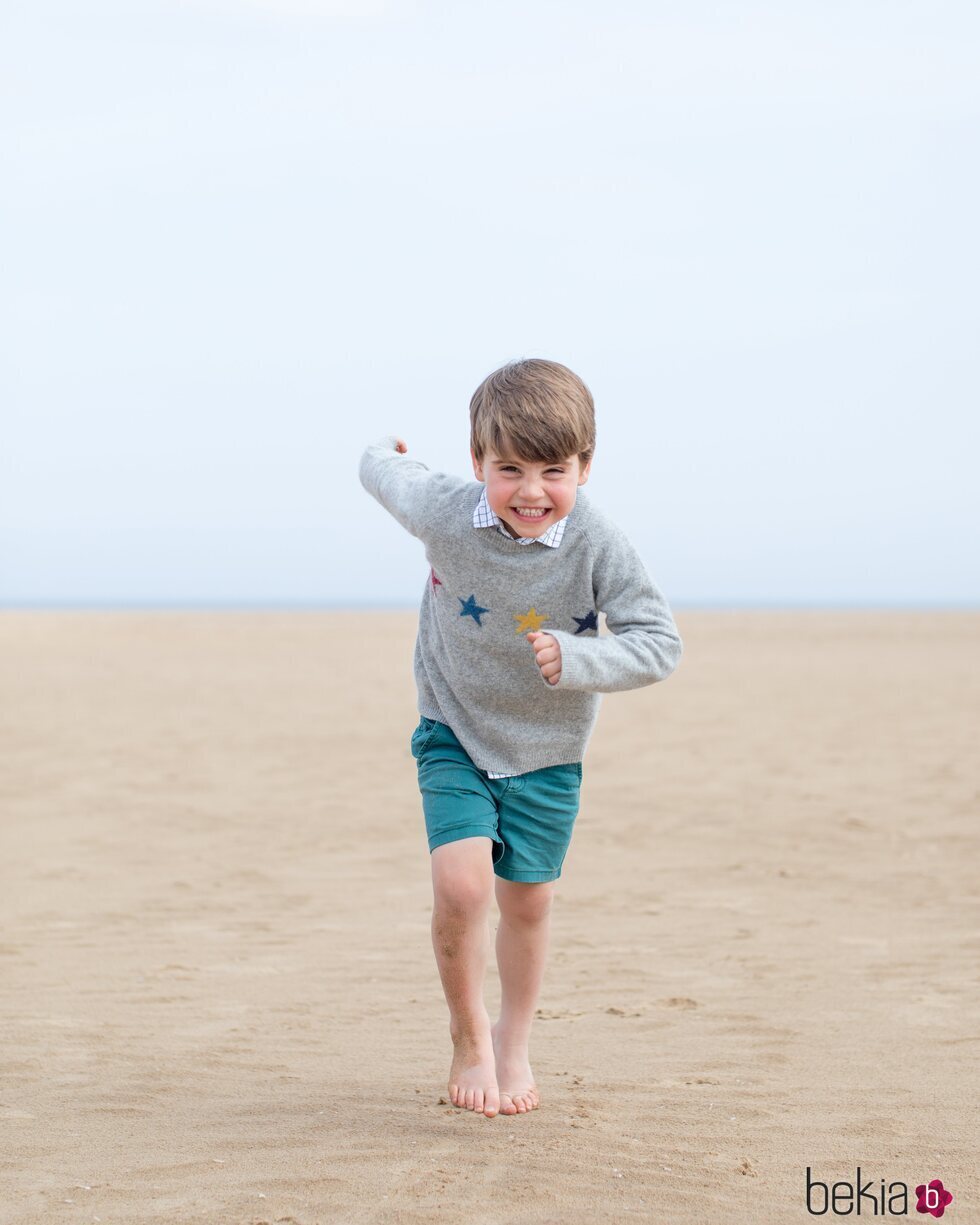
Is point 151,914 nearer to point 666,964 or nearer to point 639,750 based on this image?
point 666,964

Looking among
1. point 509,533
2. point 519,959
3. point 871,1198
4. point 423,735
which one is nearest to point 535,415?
point 509,533

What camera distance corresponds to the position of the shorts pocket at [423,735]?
3.32 metres

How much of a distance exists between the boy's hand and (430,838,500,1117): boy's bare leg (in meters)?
0.44

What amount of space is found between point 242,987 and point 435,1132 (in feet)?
5.31

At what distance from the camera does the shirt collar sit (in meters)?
3.19

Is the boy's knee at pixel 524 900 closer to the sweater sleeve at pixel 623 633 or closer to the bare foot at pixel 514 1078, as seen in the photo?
the bare foot at pixel 514 1078

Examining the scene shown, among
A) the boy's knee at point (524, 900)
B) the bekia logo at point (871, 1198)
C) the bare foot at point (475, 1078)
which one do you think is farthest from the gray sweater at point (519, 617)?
the bekia logo at point (871, 1198)

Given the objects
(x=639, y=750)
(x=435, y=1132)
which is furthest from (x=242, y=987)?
(x=639, y=750)

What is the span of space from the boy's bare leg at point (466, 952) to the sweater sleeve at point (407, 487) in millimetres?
758

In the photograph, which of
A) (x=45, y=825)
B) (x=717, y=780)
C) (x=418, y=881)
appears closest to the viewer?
(x=418, y=881)

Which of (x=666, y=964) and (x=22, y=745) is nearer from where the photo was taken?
(x=666, y=964)

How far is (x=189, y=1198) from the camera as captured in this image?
268 centimetres

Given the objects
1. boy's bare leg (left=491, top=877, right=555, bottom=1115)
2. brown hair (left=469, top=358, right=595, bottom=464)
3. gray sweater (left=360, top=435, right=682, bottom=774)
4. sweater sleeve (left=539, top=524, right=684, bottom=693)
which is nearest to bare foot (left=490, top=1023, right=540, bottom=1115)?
boy's bare leg (left=491, top=877, right=555, bottom=1115)

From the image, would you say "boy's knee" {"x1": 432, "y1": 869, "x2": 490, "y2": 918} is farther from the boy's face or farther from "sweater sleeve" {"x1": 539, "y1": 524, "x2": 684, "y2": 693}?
the boy's face
